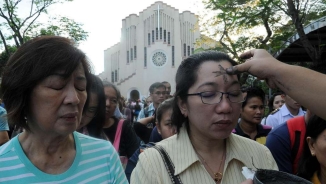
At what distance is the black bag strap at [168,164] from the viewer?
1938 mm

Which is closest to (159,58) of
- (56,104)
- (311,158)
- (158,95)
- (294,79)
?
(158,95)

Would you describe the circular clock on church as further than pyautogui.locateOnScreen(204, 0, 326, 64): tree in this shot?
Yes

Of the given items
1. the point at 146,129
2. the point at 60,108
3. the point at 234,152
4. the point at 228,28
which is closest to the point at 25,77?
the point at 60,108

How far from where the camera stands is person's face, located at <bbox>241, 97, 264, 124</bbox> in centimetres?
433

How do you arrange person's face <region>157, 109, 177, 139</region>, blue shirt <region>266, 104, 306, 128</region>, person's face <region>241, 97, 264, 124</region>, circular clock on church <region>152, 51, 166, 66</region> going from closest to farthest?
person's face <region>157, 109, 177, 139</region> < person's face <region>241, 97, 264, 124</region> < blue shirt <region>266, 104, 306, 128</region> < circular clock on church <region>152, 51, 166, 66</region>

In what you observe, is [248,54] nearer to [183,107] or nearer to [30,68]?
[183,107]

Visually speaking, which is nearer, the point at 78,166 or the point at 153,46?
the point at 78,166

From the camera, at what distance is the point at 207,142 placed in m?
2.15

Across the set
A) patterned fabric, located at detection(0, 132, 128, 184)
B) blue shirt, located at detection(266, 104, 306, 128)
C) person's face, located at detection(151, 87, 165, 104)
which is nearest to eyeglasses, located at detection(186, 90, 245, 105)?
patterned fabric, located at detection(0, 132, 128, 184)

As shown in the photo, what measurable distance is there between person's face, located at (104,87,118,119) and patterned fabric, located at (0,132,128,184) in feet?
6.21

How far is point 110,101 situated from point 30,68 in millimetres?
2274

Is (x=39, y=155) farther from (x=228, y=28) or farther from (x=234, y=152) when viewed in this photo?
(x=228, y=28)

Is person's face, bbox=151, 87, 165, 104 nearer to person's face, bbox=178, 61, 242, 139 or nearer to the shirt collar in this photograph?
the shirt collar

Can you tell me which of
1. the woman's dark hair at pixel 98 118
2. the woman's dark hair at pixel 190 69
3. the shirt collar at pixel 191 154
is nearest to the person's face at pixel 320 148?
the shirt collar at pixel 191 154
